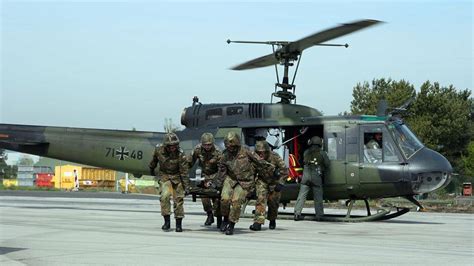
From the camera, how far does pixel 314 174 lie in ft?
52.9

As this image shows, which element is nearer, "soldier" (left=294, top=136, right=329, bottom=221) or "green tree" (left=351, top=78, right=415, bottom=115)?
"soldier" (left=294, top=136, right=329, bottom=221)

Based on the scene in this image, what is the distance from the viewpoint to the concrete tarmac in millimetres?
8617

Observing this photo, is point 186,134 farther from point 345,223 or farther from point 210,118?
Answer: point 345,223

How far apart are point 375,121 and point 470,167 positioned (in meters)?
37.1

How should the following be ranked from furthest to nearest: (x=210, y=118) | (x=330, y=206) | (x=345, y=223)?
(x=330, y=206) < (x=210, y=118) < (x=345, y=223)

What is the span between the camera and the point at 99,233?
1186 centimetres

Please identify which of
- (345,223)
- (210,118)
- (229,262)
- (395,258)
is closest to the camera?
(229,262)

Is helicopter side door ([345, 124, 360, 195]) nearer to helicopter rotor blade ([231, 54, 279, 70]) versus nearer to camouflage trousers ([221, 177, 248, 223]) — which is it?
helicopter rotor blade ([231, 54, 279, 70])

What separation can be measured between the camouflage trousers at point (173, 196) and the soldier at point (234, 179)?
753mm

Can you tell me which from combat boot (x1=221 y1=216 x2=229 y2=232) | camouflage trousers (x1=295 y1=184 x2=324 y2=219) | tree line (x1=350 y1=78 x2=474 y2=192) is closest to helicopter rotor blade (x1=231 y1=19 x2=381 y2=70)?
camouflage trousers (x1=295 y1=184 x2=324 y2=219)

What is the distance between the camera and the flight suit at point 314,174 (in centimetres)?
1609

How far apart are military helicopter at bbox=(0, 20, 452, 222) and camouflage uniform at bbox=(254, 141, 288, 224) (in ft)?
8.38

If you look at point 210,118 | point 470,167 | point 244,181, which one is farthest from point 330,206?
point 470,167

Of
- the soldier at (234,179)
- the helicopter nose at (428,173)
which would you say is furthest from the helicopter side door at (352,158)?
the soldier at (234,179)
